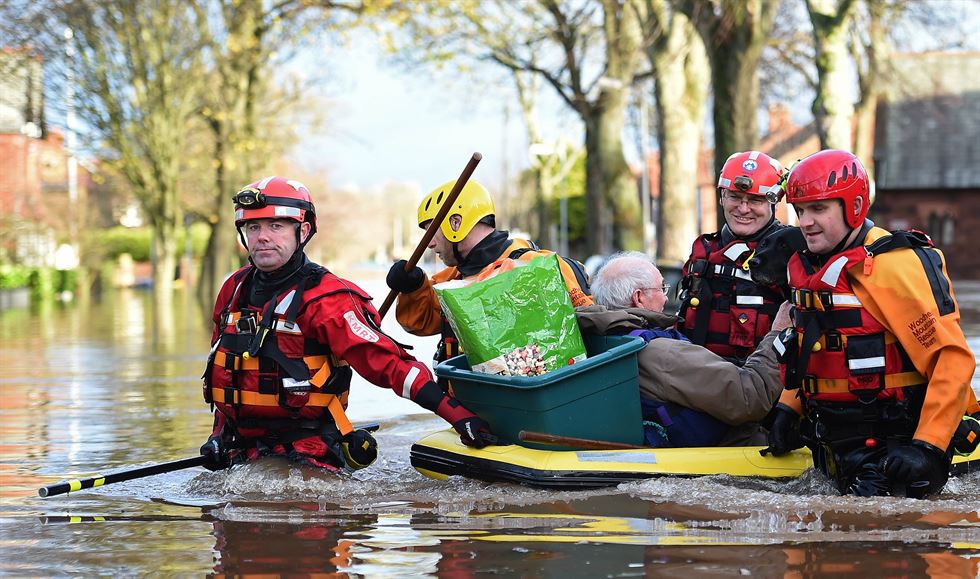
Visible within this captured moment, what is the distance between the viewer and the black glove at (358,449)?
6.94m

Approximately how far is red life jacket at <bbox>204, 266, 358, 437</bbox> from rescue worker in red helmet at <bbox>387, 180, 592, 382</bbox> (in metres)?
0.80

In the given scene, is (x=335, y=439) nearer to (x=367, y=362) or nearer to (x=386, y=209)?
(x=367, y=362)

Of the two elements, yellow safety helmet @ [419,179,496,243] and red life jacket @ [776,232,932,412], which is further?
yellow safety helmet @ [419,179,496,243]

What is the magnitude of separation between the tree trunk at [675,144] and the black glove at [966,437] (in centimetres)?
1784

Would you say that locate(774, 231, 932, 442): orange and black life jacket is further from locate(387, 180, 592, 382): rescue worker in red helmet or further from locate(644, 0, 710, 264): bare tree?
locate(644, 0, 710, 264): bare tree

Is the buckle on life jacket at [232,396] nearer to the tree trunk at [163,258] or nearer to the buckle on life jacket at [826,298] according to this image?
the buckle on life jacket at [826,298]

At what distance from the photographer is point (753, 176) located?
24.6ft

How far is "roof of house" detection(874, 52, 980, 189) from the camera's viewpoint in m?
48.3

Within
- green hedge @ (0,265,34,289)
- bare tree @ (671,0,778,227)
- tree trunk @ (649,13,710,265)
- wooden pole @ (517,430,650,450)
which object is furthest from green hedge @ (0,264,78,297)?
wooden pole @ (517,430,650,450)

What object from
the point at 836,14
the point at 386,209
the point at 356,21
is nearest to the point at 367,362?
the point at 836,14

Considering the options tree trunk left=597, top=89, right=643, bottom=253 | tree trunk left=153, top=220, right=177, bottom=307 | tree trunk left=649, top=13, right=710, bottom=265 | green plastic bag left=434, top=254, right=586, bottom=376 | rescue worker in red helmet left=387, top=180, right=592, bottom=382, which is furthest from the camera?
tree trunk left=153, top=220, right=177, bottom=307

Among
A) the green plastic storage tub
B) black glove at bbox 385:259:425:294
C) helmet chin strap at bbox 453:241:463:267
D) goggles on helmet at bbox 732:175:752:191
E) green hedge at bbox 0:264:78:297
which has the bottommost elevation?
green hedge at bbox 0:264:78:297

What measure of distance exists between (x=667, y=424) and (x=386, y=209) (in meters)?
160

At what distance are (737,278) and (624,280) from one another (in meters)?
0.74
